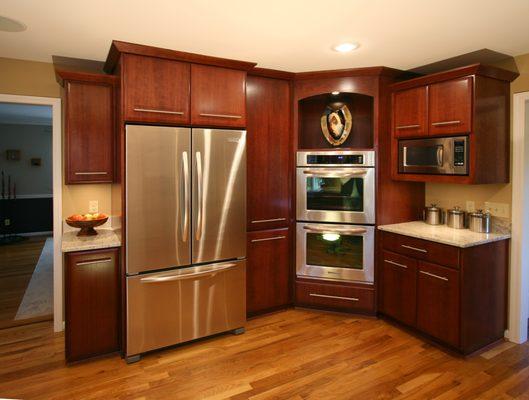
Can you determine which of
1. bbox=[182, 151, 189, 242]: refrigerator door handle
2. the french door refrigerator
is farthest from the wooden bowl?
bbox=[182, 151, 189, 242]: refrigerator door handle

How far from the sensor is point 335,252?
11.5 feet

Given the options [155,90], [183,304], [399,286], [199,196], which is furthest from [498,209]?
[155,90]

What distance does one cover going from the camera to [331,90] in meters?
3.43

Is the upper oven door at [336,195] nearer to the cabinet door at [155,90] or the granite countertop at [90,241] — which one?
the cabinet door at [155,90]

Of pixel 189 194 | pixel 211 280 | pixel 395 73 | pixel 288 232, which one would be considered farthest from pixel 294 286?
pixel 395 73

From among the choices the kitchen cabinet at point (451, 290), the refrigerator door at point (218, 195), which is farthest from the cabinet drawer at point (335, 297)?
the refrigerator door at point (218, 195)

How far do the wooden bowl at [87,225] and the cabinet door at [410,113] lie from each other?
261 cm

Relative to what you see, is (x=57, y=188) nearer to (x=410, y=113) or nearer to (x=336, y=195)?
(x=336, y=195)

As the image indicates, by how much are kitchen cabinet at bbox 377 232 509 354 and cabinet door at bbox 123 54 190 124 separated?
2.08 metres

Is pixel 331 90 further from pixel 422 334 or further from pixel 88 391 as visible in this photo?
pixel 88 391

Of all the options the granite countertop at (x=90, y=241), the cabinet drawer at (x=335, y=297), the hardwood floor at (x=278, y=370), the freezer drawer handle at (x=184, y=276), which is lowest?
the hardwood floor at (x=278, y=370)

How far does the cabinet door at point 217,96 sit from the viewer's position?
2854mm

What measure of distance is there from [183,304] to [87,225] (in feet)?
3.13

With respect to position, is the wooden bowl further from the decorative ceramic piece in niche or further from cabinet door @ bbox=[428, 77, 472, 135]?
cabinet door @ bbox=[428, 77, 472, 135]
